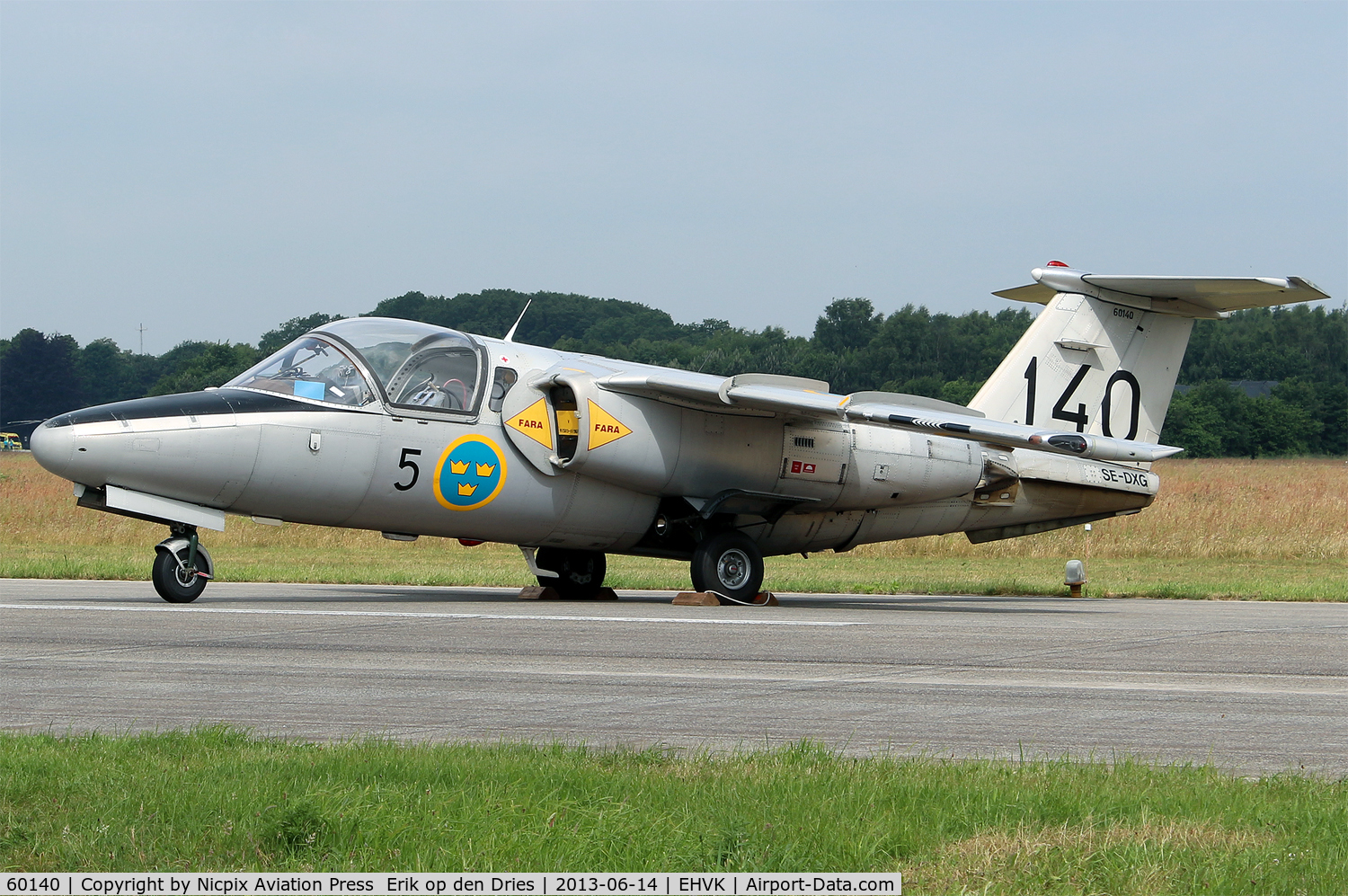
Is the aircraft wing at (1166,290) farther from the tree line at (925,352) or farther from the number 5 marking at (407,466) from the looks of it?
the tree line at (925,352)

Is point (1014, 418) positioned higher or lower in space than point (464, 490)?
higher

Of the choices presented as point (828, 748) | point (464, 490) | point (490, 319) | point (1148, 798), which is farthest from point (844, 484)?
point (490, 319)

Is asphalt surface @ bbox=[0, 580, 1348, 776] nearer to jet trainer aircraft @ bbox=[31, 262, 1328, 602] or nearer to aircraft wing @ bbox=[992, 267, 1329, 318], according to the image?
jet trainer aircraft @ bbox=[31, 262, 1328, 602]

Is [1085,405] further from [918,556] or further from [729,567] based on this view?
[918,556]

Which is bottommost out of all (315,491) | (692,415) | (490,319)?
(315,491)

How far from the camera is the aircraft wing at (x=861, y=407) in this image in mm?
15172

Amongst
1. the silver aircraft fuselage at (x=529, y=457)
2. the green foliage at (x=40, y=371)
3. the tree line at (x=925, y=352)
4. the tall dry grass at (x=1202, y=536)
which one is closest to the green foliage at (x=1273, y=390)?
the tree line at (x=925, y=352)

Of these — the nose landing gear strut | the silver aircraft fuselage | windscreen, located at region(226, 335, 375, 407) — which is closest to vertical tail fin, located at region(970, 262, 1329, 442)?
the silver aircraft fuselage

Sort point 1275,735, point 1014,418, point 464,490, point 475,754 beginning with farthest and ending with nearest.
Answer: point 1014,418 → point 464,490 → point 1275,735 → point 475,754

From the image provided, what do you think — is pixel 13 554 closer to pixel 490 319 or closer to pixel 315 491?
pixel 315 491

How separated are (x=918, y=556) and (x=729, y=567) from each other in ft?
40.4

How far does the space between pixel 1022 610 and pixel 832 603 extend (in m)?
2.41

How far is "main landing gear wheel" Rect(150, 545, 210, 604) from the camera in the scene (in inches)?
572

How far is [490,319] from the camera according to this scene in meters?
79.0
